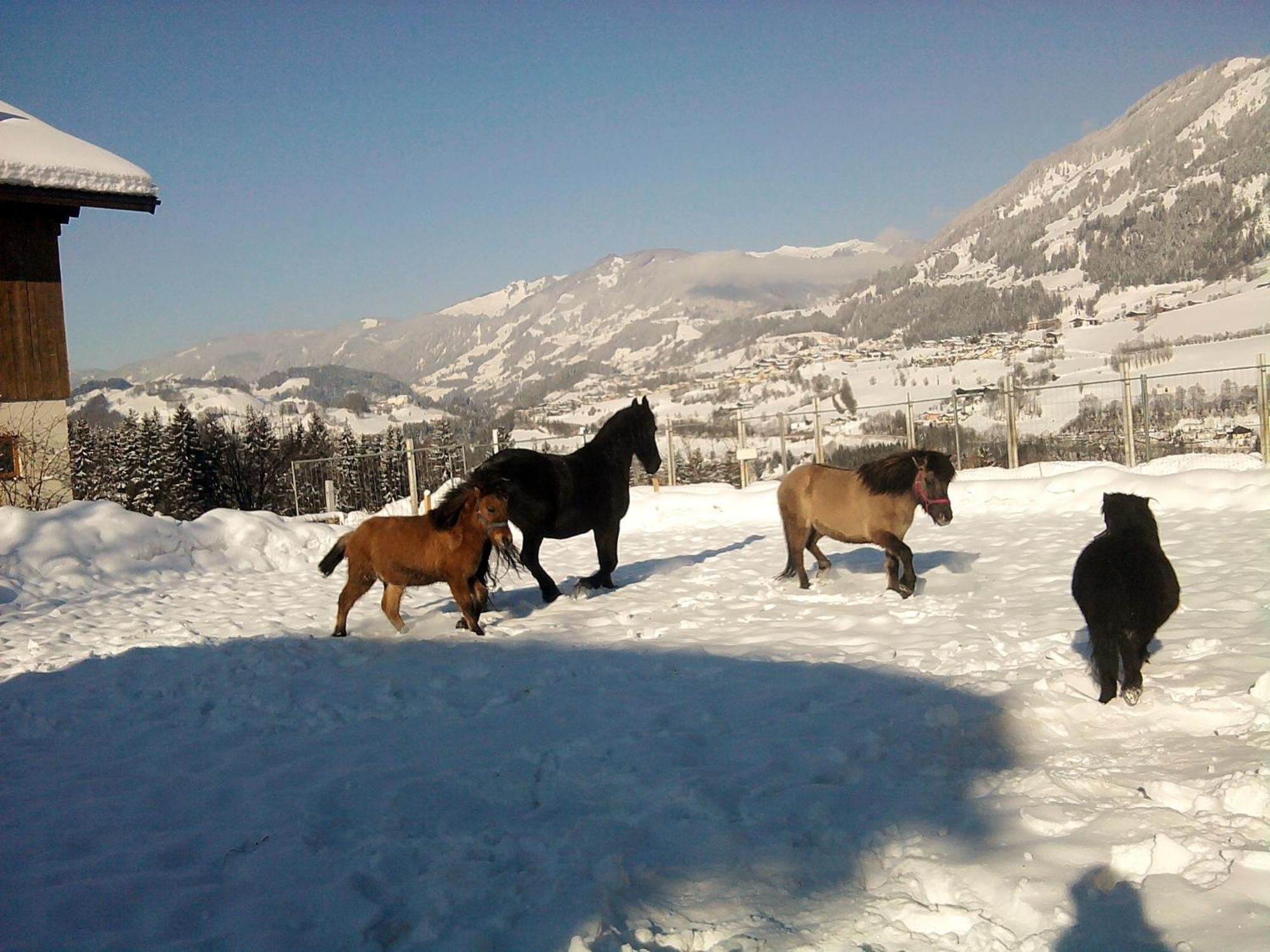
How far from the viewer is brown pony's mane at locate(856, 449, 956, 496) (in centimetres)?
838

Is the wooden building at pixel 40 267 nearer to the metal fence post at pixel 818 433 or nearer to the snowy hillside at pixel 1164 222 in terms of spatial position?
the metal fence post at pixel 818 433

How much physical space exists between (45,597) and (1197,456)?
21.5m

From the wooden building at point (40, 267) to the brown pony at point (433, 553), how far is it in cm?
1326

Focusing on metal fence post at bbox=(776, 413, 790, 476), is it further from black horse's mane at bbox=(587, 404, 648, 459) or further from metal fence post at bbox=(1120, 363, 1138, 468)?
black horse's mane at bbox=(587, 404, 648, 459)

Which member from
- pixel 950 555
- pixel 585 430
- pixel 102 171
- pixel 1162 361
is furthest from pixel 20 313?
pixel 1162 361

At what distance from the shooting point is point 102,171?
18250mm

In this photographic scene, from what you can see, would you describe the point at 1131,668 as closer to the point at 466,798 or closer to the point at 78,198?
the point at 466,798

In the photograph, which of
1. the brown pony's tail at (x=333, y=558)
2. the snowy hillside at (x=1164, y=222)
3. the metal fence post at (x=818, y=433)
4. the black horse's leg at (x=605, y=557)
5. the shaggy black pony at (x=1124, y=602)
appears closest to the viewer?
the shaggy black pony at (x=1124, y=602)

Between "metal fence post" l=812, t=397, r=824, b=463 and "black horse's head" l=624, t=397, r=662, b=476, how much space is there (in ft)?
40.7

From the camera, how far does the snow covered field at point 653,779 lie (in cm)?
274

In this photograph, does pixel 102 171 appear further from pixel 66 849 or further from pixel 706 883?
pixel 706 883

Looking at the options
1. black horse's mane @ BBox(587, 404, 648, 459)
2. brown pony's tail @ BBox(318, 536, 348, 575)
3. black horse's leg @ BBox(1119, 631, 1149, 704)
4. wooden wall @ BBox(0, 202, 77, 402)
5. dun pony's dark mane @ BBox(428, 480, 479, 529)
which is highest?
wooden wall @ BBox(0, 202, 77, 402)

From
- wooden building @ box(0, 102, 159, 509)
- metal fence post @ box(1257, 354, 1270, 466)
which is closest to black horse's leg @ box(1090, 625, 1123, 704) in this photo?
metal fence post @ box(1257, 354, 1270, 466)

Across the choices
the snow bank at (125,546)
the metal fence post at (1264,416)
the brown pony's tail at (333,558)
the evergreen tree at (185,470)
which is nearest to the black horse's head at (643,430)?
the brown pony's tail at (333,558)
